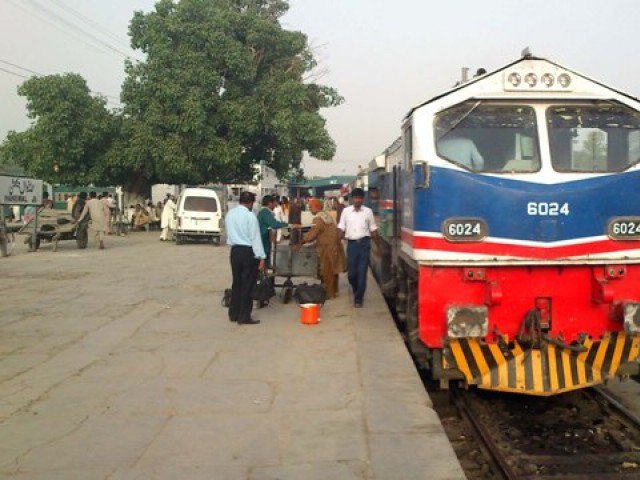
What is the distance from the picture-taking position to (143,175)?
3139 centimetres

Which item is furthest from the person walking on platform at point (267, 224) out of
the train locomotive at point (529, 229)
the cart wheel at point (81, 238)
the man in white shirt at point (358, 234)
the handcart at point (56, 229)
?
the cart wheel at point (81, 238)

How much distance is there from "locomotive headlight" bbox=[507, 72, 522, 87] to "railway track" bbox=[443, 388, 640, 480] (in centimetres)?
321

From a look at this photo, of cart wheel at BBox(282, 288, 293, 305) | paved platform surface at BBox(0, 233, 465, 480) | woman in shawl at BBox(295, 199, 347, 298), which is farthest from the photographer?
cart wheel at BBox(282, 288, 293, 305)

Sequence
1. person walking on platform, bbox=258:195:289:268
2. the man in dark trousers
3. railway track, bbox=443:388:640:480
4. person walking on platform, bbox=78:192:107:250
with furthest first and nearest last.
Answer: person walking on platform, bbox=78:192:107:250
person walking on platform, bbox=258:195:289:268
the man in dark trousers
railway track, bbox=443:388:640:480

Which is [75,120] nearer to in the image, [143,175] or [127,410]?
[143,175]

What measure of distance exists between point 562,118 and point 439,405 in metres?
3.24

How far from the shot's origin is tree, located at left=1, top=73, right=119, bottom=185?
2775 cm

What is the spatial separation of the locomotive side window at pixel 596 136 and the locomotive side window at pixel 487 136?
0.23 metres

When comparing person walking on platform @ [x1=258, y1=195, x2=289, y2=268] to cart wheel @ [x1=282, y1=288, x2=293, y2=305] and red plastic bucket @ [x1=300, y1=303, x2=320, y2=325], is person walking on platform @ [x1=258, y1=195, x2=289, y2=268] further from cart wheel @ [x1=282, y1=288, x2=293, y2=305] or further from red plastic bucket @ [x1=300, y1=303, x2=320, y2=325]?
red plastic bucket @ [x1=300, y1=303, x2=320, y2=325]

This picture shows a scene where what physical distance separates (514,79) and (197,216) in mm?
18183

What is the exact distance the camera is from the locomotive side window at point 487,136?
257 inches

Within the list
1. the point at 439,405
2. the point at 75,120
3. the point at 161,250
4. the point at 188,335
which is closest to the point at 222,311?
the point at 188,335

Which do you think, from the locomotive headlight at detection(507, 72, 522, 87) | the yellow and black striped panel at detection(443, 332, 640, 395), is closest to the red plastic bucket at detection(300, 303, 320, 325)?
the yellow and black striped panel at detection(443, 332, 640, 395)

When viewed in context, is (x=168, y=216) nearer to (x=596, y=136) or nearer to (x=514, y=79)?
(x=514, y=79)
